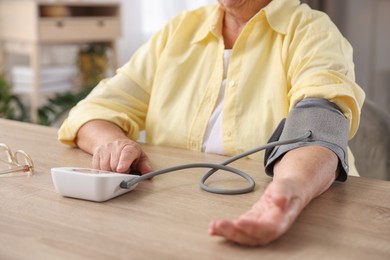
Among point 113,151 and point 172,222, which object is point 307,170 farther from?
point 113,151

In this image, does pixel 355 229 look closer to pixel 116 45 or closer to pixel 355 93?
pixel 355 93

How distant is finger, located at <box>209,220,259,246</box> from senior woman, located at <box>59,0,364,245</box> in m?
0.22

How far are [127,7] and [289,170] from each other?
10.3 feet

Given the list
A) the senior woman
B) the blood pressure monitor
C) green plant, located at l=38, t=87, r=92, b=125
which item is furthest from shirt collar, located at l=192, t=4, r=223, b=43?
green plant, located at l=38, t=87, r=92, b=125

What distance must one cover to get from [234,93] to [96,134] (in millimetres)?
302

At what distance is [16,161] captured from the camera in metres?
1.20

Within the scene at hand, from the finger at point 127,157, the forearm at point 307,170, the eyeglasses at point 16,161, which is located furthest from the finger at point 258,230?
the eyeglasses at point 16,161

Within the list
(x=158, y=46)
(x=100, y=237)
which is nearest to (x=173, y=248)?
(x=100, y=237)

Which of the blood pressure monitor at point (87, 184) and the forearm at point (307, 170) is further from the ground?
the forearm at point (307, 170)

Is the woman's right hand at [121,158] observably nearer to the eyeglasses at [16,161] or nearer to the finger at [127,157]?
the finger at [127,157]

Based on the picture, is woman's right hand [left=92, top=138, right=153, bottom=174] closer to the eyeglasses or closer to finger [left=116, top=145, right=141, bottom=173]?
finger [left=116, top=145, right=141, bottom=173]

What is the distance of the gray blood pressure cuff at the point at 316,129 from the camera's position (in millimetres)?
1048

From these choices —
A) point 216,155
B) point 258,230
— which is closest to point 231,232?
point 258,230

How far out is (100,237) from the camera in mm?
807
